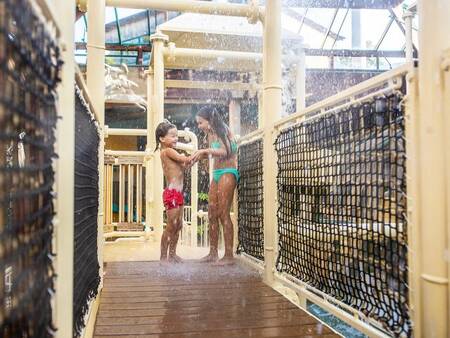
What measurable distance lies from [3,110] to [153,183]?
481 centimetres

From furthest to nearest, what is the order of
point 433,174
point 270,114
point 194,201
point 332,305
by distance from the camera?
point 194,201 < point 270,114 < point 332,305 < point 433,174

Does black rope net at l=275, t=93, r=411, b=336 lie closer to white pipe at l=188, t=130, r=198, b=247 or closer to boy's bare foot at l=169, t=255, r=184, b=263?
boy's bare foot at l=169, t=255, r=184, b=263

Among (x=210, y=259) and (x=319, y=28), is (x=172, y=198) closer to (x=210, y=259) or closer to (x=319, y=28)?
(x=210, y=259)

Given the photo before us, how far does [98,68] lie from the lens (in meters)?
2.88

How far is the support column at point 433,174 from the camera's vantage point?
1.37 m

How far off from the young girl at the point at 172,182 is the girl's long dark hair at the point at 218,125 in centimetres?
35

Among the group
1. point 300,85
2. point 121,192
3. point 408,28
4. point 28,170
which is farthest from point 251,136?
point 408,28

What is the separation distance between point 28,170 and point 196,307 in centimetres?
185

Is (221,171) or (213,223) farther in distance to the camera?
(213,223)

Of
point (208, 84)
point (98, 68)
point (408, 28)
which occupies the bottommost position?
point (98, 68)

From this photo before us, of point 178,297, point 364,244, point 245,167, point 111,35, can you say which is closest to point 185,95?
point 111,35

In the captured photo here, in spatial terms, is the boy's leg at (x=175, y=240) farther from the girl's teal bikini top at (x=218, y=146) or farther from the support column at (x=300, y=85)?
the support column at (x=300, y=85)

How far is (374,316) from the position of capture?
5.80ft

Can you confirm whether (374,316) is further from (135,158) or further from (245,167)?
(135,158)
